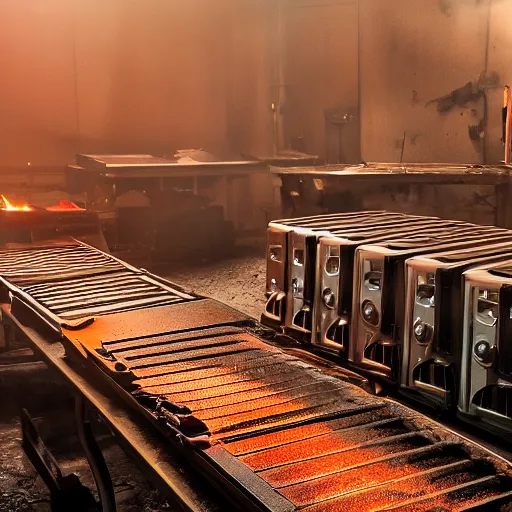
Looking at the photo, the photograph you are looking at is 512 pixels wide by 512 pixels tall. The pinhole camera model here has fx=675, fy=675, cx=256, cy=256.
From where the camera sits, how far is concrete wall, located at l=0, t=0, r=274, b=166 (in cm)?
784

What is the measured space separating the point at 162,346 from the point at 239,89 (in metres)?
6.70

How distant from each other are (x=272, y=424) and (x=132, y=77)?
279 inches

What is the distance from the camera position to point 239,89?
8836mm

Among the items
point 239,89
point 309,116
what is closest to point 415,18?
point 309,116

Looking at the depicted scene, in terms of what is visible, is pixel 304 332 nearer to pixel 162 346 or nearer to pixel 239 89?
pixel 162 346

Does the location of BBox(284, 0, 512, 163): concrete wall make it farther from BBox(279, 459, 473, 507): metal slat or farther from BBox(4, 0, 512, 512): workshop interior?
BBox(279, 459, 473, 507): metal slat

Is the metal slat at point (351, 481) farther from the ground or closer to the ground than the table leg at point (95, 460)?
farther from the ground

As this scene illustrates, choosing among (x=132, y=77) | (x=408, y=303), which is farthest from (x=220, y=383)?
(x=132, y=77)

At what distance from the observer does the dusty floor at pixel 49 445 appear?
127 inches

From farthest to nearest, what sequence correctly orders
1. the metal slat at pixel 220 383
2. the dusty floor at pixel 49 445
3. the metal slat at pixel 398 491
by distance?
the dusty floor at pixel 49 445
the metal slat at pixel 220 383
the metal slat at pixel 398 491

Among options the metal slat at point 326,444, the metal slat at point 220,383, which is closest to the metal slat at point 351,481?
the metal slat at point 326,444

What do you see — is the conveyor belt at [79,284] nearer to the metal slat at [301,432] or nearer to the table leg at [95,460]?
the table leg at [95,460]

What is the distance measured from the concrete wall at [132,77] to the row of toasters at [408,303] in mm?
5749

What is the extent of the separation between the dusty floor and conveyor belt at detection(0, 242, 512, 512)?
3.05ft
